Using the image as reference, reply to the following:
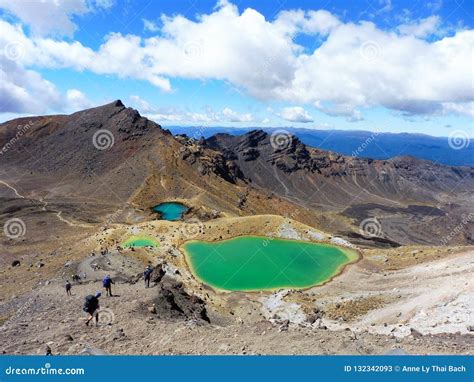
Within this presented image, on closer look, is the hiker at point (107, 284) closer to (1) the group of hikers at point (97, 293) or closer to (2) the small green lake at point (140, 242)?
(1) the group of hikers at point (97, 293)

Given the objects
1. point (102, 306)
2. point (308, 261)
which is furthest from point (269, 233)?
point (102, 306)

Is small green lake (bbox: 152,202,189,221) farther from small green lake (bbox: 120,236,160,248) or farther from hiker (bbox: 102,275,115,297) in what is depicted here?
hiker (bbox: 102,275,115,297)

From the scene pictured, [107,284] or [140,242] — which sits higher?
[140,242]

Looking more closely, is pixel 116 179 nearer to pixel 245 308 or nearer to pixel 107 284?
pixel 245 308

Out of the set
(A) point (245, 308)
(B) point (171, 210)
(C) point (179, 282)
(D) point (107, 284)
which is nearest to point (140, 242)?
(C) point (179, 282)

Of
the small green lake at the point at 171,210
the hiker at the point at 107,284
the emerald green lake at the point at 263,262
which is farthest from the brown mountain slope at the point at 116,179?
the hiker at the point at 107,284

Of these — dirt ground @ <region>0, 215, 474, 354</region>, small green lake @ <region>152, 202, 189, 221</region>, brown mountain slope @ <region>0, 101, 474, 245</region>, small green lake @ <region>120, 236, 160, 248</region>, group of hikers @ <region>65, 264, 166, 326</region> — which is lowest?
dirt ground @ <region>0, 215, 474, 354</region>

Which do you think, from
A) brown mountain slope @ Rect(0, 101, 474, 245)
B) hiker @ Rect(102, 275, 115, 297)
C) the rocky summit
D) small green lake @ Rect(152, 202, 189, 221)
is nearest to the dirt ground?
the rocky summit
